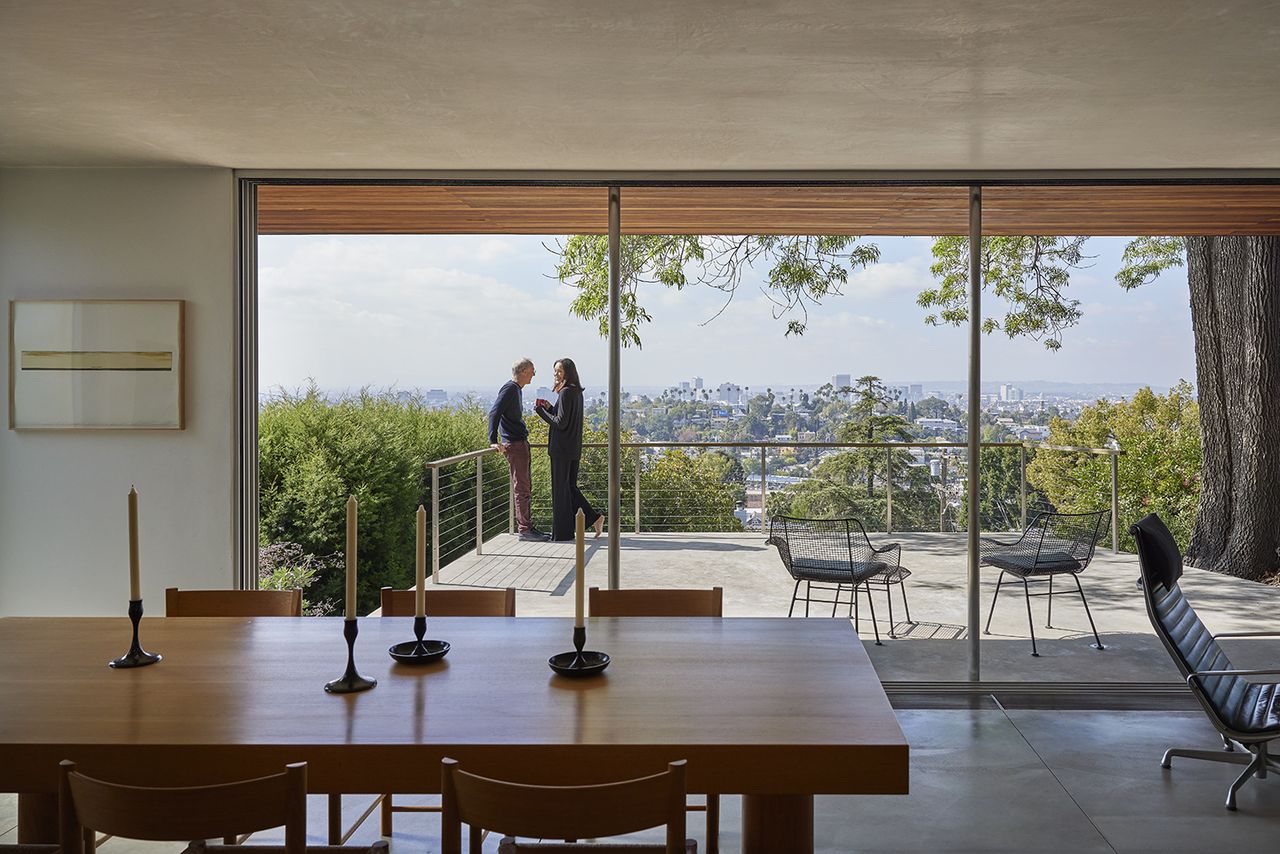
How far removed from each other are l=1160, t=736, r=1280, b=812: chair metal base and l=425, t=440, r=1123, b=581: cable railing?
308cm

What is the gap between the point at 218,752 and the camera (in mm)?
1788

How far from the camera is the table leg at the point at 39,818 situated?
91.3 inches

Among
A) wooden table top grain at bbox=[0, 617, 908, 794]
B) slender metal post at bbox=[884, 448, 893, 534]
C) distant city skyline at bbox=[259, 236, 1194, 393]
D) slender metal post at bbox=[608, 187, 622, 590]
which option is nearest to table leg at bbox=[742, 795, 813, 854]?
wooden table top grain at bbox=[0, 617, 908, 794]

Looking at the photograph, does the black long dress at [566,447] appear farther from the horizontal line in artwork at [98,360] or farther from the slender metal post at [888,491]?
the horizontal line in artwork at [98,360]

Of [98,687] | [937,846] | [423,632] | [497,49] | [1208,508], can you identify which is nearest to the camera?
[98,687]

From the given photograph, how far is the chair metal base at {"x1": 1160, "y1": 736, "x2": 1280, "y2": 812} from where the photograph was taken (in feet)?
11.0

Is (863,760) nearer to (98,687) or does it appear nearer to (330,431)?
(98,687)

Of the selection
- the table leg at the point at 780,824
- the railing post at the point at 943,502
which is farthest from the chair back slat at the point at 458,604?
the railing post at the point at 943,502

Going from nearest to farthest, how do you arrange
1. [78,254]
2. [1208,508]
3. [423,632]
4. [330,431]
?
[423,632]
[78,254]
[330,431]
[1208,508]

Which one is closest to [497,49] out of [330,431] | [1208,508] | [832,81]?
[832,81]

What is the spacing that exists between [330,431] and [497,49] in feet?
14.1

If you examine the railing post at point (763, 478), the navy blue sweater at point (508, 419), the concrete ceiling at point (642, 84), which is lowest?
the railing post at point (763, 478)

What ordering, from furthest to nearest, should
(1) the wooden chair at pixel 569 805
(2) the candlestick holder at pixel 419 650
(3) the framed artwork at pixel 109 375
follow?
1. (3) the framed artwork at pixel 109 375
2. (2) the candlestick holder at pixel 419 650
3. (1) the wooden chair at pixel 569 805

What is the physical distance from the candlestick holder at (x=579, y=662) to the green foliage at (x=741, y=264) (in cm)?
371
